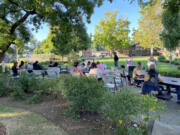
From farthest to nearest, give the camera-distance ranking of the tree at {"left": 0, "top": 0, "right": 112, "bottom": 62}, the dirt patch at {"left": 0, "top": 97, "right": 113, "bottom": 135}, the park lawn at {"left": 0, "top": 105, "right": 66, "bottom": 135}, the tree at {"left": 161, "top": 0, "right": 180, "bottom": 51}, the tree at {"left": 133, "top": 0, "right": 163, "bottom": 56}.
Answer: the tree at {"left": 133, "top": 0, "right": 163, "bottom": 56} → the tree at {"left": 161, "top": 0, "right": 180, "bottom": 51} → the tree at {"left": 0, "top": 0, "right": 112, "bottom": 62} → the park lawn at {"left": 0, "top": 105, "right": 66, "bottom": 135} → the dirt patch at {"left": 0, "top": 97, "right": 113, "bottom": 135}

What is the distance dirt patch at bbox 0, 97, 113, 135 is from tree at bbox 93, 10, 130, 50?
4238 cm

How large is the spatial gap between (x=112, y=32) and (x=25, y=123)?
45.7m

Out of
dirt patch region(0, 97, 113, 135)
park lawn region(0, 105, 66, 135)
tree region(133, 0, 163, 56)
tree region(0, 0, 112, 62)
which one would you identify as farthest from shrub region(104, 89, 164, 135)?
tree region(133, 0, 163, 56)

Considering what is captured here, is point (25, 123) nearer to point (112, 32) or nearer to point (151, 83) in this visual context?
point (151, 83)

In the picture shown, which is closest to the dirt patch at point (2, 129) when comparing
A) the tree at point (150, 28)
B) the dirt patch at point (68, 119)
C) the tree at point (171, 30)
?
the dirt patch at point (68, 119)

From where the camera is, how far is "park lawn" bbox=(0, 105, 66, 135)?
9.77ft

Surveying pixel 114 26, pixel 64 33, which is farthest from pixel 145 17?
pixel 64 33

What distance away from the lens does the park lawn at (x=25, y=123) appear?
2.98 meters

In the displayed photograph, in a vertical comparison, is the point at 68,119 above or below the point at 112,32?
below

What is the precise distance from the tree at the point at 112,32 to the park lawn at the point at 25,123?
43040 mm

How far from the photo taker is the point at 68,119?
3.42 m

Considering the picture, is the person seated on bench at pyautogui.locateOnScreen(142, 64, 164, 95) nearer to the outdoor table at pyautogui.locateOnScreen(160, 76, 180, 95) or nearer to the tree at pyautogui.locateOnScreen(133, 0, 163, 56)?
the outdoor table at pyautogui.locateOnScreen(160, 76, 180, 95)

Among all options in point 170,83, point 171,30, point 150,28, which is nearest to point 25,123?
point 170,83

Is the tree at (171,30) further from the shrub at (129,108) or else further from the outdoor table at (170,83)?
the shrub at (129,108)
